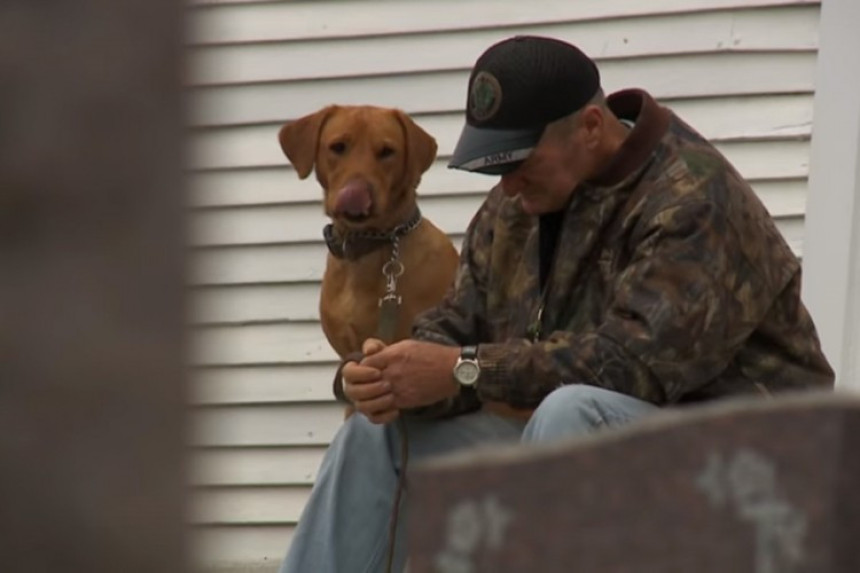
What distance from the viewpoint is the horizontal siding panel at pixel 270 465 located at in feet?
18.4

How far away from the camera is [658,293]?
3.47m

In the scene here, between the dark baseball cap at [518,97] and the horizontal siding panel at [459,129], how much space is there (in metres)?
1.47

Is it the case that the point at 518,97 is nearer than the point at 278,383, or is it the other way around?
the point at 518,97

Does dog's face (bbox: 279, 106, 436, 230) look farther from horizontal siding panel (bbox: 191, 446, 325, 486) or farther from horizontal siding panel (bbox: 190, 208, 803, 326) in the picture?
horizontal siding panel (bbox: 191, 446, 325, 486)

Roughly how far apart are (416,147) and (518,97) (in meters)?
1.29

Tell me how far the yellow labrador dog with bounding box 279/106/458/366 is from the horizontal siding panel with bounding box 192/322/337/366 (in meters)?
0.66

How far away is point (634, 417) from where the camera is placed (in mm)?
3451

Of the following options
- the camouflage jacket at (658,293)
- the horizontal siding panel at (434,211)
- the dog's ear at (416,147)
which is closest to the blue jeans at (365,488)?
the camouflage jacket at (658,293)

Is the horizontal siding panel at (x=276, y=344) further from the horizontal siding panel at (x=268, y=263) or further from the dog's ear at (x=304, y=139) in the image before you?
the dog's ear at (x=304, y=139)

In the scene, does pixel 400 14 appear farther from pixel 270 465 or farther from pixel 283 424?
pixel 270 465

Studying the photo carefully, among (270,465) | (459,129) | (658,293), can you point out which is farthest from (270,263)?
(658,293)

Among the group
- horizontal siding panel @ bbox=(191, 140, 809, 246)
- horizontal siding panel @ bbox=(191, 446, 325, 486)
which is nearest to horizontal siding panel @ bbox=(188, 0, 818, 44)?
horizontal siding panel @ bbox=(191, 140, 809, 246)

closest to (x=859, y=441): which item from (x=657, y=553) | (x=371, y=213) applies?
(x=657, y=553)

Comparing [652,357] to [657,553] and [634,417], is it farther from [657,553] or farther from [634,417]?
[657,553]
